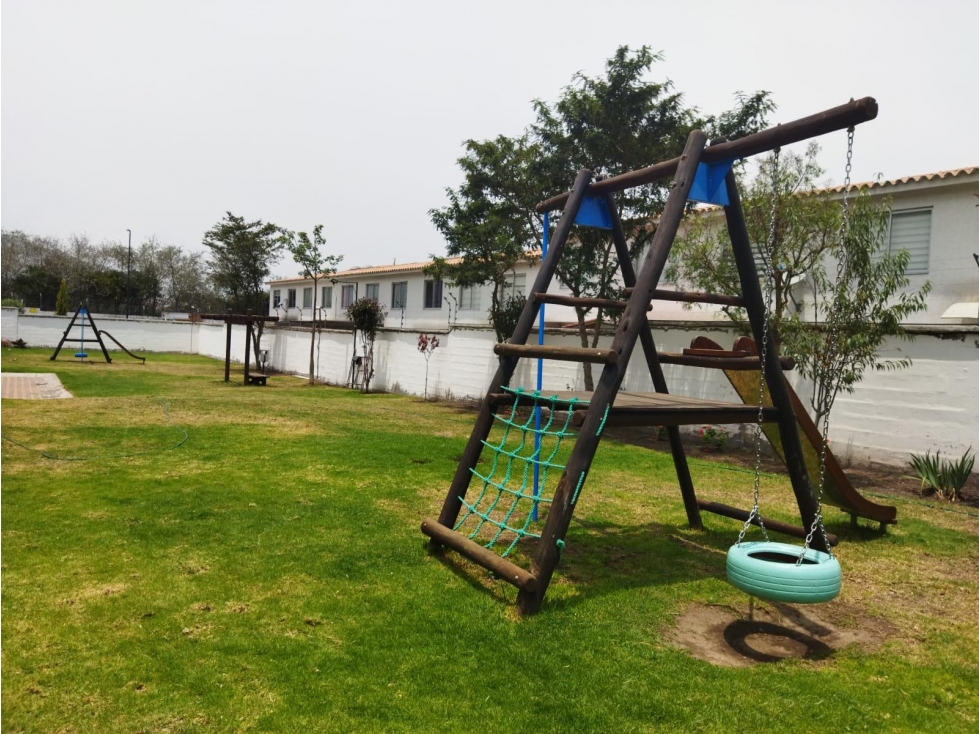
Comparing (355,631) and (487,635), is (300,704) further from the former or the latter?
(487,635)

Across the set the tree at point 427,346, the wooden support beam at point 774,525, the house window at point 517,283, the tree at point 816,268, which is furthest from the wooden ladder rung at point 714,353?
the house window at point 517,283

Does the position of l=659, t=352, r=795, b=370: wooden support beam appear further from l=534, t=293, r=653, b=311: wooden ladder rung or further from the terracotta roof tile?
the terracotta roof tile

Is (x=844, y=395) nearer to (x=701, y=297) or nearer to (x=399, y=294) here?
(x=701, y=297)

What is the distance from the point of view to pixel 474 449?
479 cm

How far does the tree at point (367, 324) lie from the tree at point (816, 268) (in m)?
11.0

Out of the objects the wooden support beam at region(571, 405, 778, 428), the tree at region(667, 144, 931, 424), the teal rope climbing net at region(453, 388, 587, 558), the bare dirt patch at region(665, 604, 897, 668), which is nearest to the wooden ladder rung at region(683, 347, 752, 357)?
the wooden support beam at region(571, 405, 778, 428)

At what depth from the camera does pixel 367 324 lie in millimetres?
19953

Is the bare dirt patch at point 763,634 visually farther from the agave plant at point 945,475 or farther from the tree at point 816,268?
the agave plant at point 945,475

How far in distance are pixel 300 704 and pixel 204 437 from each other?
7.26 meters

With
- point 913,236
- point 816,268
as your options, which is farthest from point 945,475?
point 913,236

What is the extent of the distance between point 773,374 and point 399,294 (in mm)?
23932

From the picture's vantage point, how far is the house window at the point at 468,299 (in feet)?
78.2

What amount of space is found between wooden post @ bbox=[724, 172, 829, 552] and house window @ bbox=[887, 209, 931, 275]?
28.0 feet

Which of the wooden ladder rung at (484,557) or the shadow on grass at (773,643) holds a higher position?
the wooden ladder rung at (484,557)
